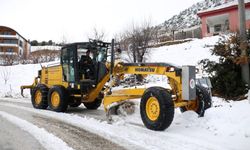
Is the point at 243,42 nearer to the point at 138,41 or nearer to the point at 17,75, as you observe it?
the point at 138,41

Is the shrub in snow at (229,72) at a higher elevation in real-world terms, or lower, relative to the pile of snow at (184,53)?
lower

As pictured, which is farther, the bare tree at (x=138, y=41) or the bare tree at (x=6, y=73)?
the bare tree at (x=6, y=73)

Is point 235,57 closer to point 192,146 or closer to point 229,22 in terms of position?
point 192,146

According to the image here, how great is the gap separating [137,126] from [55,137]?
7.03 feet

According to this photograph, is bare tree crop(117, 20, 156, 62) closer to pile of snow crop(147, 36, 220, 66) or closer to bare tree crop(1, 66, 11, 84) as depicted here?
pile of snow crop(147, 36, 220, 66)

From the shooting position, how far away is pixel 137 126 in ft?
26.9

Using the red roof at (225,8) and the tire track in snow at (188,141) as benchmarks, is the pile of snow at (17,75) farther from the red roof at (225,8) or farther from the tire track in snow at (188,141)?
the tire track in snow at (188,141)

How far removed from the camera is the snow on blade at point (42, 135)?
636 centimetres

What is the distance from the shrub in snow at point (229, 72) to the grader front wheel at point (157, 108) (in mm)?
4414

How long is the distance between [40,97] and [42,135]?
223 inches

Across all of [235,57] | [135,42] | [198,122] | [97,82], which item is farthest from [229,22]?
[198,122]

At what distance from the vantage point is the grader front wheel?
24.0ft

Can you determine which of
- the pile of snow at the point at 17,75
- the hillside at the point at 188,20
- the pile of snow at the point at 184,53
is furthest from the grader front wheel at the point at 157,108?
the hillside at the point at 188,20

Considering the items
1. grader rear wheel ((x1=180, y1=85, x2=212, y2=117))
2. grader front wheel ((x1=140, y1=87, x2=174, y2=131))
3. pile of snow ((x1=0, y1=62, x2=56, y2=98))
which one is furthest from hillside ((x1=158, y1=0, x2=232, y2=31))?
grader front wheel ((x1=140, y1=87, x2=174, y2=131))
